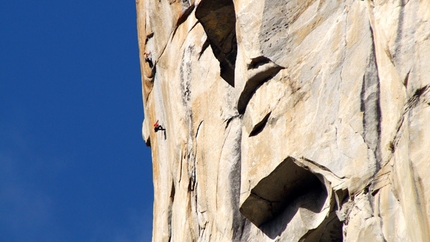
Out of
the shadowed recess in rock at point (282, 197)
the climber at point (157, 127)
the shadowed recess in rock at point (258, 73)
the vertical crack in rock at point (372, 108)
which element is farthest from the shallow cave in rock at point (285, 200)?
the climber at point (157, 127)

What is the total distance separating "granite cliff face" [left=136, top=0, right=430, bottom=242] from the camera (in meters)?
18.2

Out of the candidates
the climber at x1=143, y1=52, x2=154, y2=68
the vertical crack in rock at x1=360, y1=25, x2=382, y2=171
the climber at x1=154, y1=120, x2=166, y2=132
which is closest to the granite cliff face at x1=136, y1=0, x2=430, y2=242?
the vertical crack in rock at x1=360, y1=25, x2=382, y2=171

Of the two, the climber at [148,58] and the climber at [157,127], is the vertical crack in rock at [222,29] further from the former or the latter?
the climber at [148,58]

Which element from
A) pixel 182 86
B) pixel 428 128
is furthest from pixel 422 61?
pixel 182 86

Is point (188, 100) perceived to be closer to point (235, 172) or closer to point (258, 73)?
point (235, 172)

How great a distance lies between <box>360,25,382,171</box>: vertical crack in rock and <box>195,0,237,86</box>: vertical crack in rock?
17.7 feet

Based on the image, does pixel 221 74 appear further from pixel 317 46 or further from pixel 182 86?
pixel 317 46

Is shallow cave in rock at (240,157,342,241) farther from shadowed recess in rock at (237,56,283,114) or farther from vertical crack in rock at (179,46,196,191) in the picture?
vertical crack in rock at (179,46,196,191)

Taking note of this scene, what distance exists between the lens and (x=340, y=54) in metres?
20.7

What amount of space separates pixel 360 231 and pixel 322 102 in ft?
9.41

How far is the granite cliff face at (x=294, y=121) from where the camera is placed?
59.8 ft

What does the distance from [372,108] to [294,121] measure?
7.43ft

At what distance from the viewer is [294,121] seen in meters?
21.3

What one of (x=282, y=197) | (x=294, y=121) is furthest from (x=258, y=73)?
(x=282, y=197)
